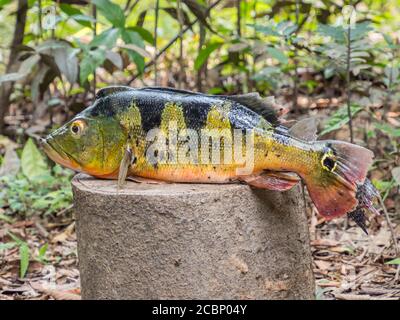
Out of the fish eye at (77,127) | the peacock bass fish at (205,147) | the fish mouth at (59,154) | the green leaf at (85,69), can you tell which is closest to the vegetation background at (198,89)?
the green leaf at (85,69)

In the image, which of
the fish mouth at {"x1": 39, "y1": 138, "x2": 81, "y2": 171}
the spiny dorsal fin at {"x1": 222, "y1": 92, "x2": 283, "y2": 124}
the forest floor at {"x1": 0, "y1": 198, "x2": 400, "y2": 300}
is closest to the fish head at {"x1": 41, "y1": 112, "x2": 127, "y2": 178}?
the fish mouth at {"x1": 39, "y1": 138, "x2": 81, "y2": 171}

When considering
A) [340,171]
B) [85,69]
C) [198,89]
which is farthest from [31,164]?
[340,171]

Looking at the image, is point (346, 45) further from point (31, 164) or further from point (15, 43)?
point (15, 43)

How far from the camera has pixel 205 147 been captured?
267 centimetres

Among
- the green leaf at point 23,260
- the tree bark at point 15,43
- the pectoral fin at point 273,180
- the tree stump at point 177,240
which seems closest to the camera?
the tree stump at point 177,240

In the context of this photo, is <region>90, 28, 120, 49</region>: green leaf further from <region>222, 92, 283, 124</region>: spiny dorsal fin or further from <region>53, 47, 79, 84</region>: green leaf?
<region>222, 92, 283, 124</region>: spiny dorsal fin

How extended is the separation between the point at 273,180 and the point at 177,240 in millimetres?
427

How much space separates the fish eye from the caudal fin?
863 millimetres

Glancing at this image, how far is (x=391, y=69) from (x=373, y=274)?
1336 millimetres

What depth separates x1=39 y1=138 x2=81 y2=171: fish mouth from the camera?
8.98 feet

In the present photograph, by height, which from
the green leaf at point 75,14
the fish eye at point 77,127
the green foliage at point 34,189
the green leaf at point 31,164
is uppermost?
the green leaf at point 75,14

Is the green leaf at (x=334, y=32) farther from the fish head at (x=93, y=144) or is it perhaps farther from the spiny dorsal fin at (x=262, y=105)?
the fish head at (x=93, y=144)

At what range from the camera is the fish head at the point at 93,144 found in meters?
2.70

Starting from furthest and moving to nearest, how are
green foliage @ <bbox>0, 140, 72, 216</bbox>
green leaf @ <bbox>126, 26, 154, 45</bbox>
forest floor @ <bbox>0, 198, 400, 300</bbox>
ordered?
green leaf @ <bbox>126, 26, 154, 45</bbox> < green foliage @ <bbox>0, 140, 72, 216</bbox> < forest floor @ <bbox>0, 198, 400, 300</bbox>
